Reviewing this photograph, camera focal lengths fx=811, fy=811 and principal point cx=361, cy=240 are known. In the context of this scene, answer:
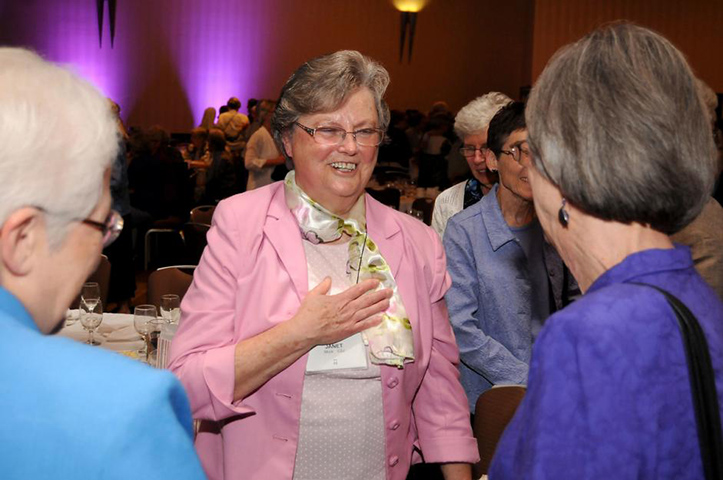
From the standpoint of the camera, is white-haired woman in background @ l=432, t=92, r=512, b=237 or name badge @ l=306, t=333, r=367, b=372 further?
white-haired woman in background @ l=432, t=92, r=512, b=237

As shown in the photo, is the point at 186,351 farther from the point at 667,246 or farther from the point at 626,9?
the point at 626,9

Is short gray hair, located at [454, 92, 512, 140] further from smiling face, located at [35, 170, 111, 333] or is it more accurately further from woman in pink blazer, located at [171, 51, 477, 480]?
smiling face, located at [35, 170, 111, 333]

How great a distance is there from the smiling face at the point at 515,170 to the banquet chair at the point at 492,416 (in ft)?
2.78

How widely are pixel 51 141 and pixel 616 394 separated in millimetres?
855

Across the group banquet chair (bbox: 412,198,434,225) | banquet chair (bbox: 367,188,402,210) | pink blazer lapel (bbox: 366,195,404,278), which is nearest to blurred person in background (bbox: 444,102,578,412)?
pink blazer lapel (bbox: 366,195,404,278)

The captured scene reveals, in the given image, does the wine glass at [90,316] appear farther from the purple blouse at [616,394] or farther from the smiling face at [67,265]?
the purple blouse at [616,394]

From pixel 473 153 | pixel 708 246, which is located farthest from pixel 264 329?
pixel 473 153

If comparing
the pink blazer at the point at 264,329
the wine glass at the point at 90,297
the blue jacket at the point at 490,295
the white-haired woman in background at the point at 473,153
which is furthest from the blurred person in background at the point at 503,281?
the wine glass at the point at 90,297

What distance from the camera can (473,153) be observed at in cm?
436

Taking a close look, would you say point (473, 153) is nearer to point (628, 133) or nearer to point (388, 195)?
point (628, 133)

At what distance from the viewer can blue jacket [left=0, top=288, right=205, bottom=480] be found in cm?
92

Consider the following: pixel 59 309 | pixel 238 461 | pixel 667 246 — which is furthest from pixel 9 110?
pixel 238 461

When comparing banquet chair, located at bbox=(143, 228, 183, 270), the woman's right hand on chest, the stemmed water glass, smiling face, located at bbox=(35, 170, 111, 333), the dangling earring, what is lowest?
banquet chair, located at bbox=(143, 228, 183, 270)

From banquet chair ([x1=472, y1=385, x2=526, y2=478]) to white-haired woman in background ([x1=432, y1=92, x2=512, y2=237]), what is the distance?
181 cm
